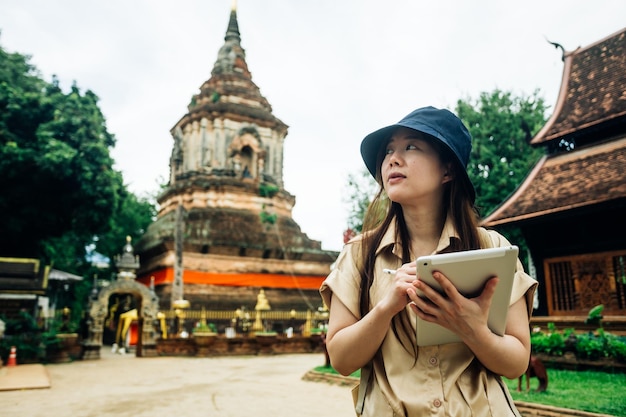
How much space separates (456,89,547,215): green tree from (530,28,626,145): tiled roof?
5479 mm

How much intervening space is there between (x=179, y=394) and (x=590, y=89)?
42.0 ft

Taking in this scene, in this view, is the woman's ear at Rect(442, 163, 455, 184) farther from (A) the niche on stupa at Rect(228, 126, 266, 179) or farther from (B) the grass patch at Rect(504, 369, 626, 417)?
(A) the niche on stupa at Rect(228, 126, 266, 179)

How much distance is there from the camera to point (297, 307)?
23438mm

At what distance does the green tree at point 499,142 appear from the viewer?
65.3 ft

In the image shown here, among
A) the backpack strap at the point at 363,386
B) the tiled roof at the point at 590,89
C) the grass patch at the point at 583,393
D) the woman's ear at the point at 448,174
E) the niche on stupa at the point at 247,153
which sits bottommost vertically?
the grass patch at the point at 583,393

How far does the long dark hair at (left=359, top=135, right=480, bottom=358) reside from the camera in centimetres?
181

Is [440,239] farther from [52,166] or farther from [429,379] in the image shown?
[52,166]

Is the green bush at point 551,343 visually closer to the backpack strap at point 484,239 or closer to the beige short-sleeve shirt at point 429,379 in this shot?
the backpack strap at point 484,239

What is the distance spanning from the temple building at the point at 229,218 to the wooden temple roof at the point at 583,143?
1299 cm

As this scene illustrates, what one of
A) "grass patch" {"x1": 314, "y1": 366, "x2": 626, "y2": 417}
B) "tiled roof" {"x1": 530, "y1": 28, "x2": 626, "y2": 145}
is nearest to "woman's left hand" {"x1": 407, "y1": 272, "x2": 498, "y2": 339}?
"grass patch" {"x1": 314, "y1": 366, "x2": 626, "y2": 417}

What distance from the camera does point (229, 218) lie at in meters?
24.2

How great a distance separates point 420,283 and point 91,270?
35425mm

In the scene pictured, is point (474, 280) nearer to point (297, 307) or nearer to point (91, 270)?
point (297, 307)

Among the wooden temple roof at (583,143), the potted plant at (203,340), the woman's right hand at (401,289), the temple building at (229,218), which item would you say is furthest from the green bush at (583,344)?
the temple building at (229,218)
